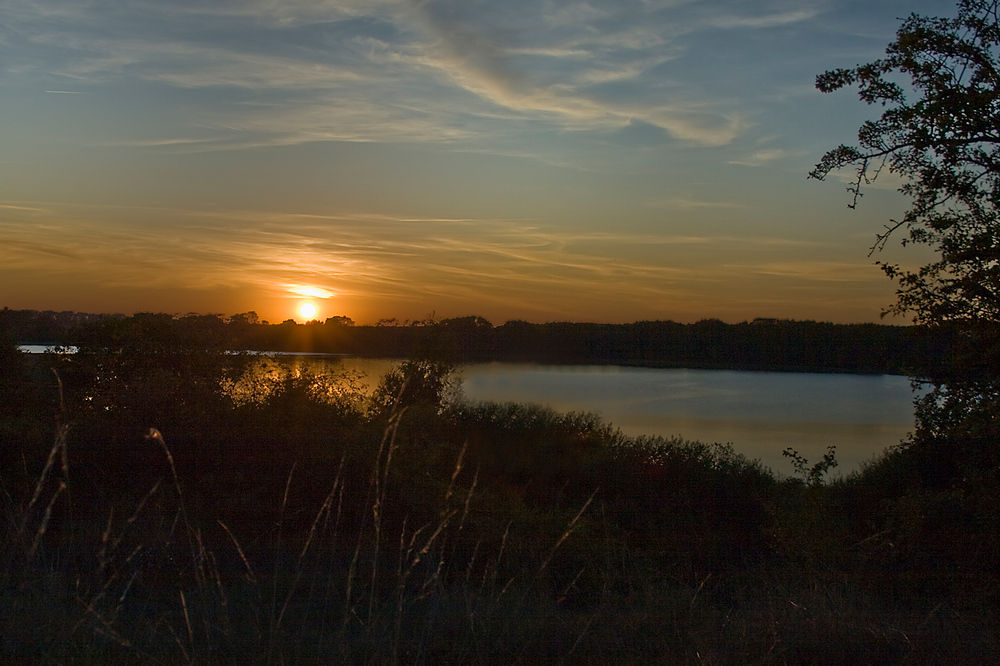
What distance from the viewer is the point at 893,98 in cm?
738

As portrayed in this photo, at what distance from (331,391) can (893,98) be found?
37.7ft

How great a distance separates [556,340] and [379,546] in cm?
1648

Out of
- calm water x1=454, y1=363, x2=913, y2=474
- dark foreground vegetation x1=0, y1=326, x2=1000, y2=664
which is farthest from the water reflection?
dark foreground vegetation x1=0, y1=326, x2=1000, y2=664

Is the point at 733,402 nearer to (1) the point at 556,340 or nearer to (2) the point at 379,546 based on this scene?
(1) the point at 556,340

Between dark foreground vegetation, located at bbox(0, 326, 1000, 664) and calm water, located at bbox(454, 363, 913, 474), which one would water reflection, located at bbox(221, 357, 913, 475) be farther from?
dark foreground vegetation, located at bbox(0, 326, 1000, 664)

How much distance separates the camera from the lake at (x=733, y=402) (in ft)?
80.0

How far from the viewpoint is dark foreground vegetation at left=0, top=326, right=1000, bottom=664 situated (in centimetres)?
310

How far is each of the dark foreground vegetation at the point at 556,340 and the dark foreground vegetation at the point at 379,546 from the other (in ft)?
1.73

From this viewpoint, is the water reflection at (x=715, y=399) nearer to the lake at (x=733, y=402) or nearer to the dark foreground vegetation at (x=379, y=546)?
the lake at (x=733, y=402)

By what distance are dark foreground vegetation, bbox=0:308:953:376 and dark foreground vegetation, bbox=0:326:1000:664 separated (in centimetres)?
53

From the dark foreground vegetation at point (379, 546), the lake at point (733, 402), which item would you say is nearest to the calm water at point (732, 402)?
the lake at point (733, 402)

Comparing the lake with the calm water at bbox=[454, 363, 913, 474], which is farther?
the calm water at bbox=[454, 363, 913, 474]

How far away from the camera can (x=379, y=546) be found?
734 centimetres

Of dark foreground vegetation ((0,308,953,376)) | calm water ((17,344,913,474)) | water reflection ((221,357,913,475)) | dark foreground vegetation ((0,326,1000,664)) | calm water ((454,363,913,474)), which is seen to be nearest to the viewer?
dark foreground vegetation ((0,326,1000,664))
